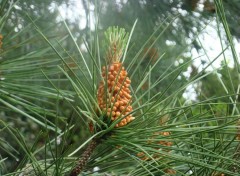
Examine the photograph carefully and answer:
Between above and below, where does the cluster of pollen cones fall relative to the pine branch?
above

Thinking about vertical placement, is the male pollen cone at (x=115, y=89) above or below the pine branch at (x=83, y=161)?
above

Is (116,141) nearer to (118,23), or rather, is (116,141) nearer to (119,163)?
(119,163)

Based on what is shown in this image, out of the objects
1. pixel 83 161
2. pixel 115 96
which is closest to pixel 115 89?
pixel 115 96

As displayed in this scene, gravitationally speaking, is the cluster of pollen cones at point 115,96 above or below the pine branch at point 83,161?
above

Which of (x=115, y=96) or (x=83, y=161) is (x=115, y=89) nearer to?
(x=115, y=96)
